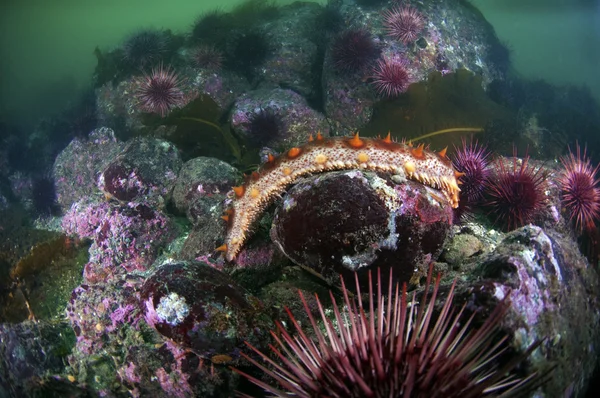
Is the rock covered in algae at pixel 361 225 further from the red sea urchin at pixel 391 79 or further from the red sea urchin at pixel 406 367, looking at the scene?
the red sea urchin at pixel 391 79

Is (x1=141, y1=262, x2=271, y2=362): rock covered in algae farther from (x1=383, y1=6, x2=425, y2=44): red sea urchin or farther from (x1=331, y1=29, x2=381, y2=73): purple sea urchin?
(x1=383, y1=6, x2=425, y2=44): red sea urchin

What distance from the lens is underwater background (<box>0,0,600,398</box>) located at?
1794mm

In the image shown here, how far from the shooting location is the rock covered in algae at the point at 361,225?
102 inches

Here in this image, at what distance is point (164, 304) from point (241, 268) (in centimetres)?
110

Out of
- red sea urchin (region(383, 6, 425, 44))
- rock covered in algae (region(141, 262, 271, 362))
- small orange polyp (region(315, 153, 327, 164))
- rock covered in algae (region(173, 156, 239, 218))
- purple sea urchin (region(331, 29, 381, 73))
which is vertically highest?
red sea urchin (region(383, 6, 425, 44))

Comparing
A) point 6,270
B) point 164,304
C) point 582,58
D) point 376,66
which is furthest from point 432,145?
point 582,58

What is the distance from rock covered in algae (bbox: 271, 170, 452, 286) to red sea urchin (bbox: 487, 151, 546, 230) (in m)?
1.84

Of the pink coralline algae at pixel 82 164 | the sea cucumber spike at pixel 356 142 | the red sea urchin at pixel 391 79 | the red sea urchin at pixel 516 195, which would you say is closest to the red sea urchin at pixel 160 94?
the pink coralline algae at pixel 82 164

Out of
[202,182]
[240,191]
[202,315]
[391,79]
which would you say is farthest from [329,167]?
[391,79]

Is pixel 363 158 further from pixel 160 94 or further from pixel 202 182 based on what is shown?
pixel 160 94

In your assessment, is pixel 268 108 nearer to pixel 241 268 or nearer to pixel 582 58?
pixel 241 268

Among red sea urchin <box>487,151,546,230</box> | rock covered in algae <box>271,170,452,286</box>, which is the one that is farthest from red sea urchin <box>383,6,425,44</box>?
rock covered in algae <box>271,170,452,286</box>

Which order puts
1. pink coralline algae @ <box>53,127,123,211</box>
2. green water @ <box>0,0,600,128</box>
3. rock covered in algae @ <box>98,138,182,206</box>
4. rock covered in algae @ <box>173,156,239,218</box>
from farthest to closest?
1. green water @ <box>0,0,600,128</box>
2. pink coralline algae @ <box>53,127,123,211</box>
3. rock covered in algae @ <box>98,138,182,206</box>
4. rock covered in algae @ <box>173,156,239,218</box>

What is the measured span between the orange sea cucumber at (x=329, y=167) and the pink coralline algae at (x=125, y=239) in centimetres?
227
